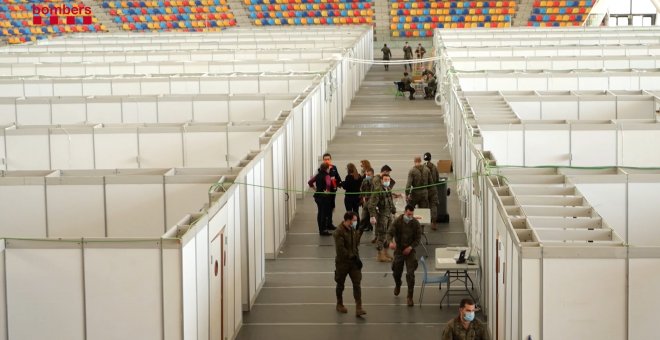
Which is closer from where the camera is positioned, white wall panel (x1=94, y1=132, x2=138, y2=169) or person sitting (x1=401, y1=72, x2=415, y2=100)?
white wall panel (x1=94, y1=132, x2=138, y2=169)

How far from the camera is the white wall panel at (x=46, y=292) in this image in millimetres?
Result: 11102

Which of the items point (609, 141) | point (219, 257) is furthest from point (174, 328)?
point (609, 141)

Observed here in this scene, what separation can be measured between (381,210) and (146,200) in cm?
451

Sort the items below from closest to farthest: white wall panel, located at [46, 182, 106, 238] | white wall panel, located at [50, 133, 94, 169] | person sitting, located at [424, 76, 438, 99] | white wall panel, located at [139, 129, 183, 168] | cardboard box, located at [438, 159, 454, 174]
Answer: white wall panel, located at [46, 182, 106, 238] → white wall panel, located at [50, 133, 94, 169] → white wall panel, located at [139, 129, 183, 168] → cardboard box, located at [438, 159, 454, 174] → person sitting, located at [424, 76, 438, 99]

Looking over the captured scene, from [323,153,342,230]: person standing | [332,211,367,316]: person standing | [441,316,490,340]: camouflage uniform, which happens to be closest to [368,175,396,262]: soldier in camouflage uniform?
[323,153,342,230]: person standing

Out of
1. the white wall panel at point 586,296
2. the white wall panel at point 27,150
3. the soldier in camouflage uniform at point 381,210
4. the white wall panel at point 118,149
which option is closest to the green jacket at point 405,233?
the soldier in camouflage uniform at point 381,210

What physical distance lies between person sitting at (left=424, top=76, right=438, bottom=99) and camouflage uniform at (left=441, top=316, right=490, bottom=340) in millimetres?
29869

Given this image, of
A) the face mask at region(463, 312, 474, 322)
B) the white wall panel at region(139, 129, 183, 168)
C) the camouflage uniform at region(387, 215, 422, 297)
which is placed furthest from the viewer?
the white wall panel at region(139, 129, 183, 168)

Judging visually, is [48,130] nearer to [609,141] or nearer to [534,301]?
[609,141]

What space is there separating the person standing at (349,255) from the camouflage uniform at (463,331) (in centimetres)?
365

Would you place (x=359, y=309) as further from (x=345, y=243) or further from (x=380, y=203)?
(x=380, y=203)

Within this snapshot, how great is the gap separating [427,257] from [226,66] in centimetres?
1642

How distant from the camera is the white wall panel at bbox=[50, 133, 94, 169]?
19094mm

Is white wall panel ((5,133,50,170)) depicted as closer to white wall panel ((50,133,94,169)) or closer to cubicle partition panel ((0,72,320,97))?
white wall panel ((50,133,94,169))
